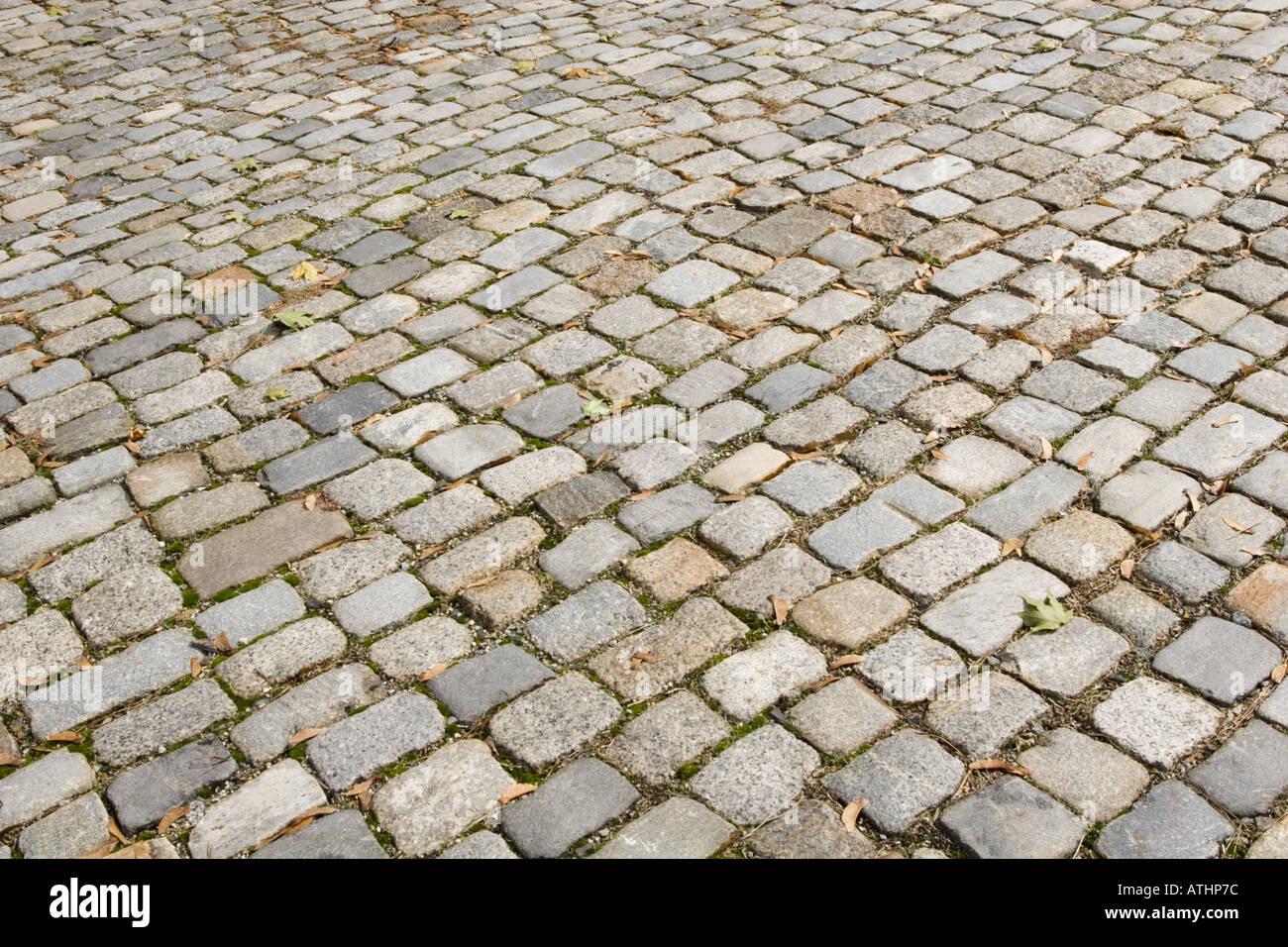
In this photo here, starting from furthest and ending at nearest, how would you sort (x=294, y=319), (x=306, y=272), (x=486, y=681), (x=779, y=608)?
(x=306, y=272) → (x=294, y=319) → (x=779, y=608) → (x=486, y=681)

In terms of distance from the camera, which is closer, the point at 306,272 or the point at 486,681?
the point at 486,681

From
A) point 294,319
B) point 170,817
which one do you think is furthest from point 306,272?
point 170,817

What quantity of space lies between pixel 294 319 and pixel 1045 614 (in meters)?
2.88

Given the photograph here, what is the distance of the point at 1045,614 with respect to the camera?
297 cm

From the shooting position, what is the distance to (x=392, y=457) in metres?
3.69

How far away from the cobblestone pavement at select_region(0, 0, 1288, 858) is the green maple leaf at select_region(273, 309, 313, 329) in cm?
1

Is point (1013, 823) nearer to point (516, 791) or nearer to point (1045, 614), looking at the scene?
point (1045, 614)

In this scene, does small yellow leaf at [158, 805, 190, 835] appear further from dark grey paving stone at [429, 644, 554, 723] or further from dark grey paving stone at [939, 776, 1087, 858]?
dark grey paving stone at [939, 776, 1087, 858]

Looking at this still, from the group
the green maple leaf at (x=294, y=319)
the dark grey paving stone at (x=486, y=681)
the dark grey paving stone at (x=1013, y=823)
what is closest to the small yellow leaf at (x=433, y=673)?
the dark grey paving stone at (x=486, y=681)

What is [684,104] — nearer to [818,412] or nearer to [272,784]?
[818,412]

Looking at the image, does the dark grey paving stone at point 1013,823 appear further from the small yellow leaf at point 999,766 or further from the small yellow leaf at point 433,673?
the small yellow leaf at point 433,673

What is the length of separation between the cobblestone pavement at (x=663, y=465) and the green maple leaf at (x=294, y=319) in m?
0.01
